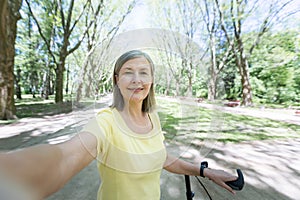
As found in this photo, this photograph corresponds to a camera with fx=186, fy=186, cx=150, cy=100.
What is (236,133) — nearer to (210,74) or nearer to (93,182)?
(93,182)

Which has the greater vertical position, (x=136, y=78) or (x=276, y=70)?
(x=276, y=70)

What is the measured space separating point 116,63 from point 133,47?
6cm

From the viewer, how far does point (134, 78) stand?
38 centimetres

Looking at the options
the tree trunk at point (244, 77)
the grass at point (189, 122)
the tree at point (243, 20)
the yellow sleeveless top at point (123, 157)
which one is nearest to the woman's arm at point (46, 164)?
the yellow sleeveless top at point (123, 157)

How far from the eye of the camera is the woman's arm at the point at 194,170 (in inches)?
19.9

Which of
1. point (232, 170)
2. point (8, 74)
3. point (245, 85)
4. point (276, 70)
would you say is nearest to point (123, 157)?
point (232, 170)

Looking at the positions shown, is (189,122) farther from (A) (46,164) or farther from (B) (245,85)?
(B) (245,85)

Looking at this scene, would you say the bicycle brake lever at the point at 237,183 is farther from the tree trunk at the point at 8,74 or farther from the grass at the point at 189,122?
the tree trunk at the point at 8,74

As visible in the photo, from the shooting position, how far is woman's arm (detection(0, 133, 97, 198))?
0.18 meters

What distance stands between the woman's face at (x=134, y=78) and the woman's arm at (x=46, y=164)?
139 mm

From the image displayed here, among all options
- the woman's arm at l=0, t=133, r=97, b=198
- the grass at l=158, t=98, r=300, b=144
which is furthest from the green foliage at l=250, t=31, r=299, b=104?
the woman's arm at l=0, t=133, r=97, b=198

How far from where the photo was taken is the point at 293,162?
2.12 m

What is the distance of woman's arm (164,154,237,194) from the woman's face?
0.79 feet

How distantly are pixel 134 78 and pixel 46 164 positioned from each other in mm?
222
